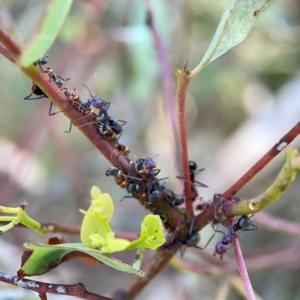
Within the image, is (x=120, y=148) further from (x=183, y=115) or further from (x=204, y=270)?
(x=204, y=270)

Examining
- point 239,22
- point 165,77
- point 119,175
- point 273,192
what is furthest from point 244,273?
point 165,77

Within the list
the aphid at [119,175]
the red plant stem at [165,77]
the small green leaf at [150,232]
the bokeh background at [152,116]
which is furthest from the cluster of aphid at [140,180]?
the bokeh background at [152,116]

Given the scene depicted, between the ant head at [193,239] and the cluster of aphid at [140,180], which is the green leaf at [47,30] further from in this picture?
the ant head at [193,239]

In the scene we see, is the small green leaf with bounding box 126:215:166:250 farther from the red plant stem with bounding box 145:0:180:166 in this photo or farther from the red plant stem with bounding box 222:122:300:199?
the red plant stem with bounding box 145:0:180:166

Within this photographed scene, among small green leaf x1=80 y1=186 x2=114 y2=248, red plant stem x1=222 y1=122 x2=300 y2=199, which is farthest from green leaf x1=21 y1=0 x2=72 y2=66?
red plant stem x1=222 y1=122 x2=300 y2=199

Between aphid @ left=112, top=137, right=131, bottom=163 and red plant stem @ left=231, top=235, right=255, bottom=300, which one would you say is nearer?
red plant stem @ left=231, top=235, right=255, bottom=300

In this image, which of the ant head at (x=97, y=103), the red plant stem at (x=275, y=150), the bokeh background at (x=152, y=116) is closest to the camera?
the red plant stem at (x=275, y=150)
